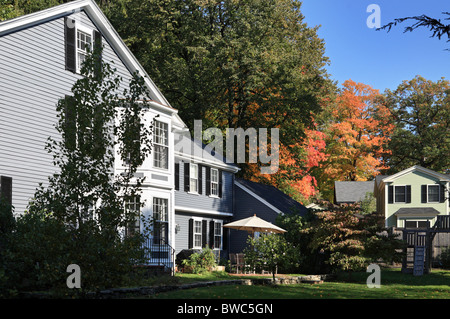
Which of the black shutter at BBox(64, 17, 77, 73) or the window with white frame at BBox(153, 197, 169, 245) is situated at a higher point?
the black shutter at BBox(64, 17, 77, 73)

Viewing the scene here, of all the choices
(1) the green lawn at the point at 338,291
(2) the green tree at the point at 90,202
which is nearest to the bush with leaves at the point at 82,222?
(2) the green tree at the point at 90,202

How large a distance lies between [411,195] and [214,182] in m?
20.9

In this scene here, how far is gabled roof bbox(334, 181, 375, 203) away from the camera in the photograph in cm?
5409

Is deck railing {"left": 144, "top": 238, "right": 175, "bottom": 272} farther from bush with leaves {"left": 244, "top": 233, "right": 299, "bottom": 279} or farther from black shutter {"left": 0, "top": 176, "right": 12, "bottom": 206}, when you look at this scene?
black shutter {"left": 0, "top": 176, "right": 12, "bottom": 206}

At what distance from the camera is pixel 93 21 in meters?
24.3

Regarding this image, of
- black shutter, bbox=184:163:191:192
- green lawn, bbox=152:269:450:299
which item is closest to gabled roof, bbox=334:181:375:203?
black shutter, bbox=184:163:191:192

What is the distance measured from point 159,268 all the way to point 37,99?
330 inches

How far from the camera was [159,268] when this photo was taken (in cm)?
2455

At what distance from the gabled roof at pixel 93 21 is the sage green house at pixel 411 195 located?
1065 inches

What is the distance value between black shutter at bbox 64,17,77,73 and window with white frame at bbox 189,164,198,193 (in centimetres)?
1094

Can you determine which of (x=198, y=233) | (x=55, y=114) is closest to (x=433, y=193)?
(x=198, y=233)

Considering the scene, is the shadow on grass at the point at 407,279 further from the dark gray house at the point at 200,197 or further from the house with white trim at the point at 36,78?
the house with white trim at the point at 36,78

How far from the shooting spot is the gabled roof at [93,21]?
20.8 m

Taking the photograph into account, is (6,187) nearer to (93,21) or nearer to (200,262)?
(93,21)
